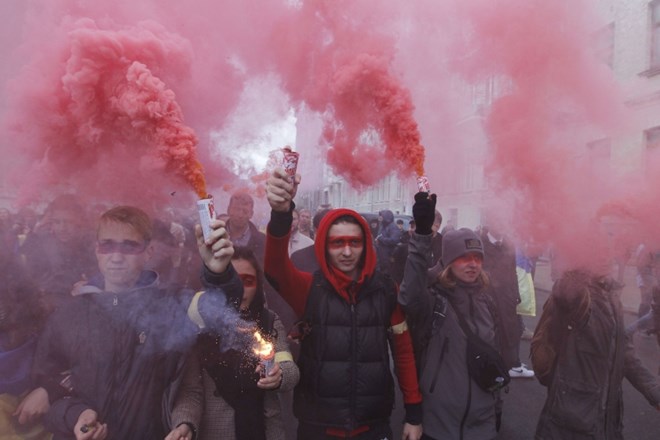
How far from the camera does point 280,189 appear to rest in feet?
6.47

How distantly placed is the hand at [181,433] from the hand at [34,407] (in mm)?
603

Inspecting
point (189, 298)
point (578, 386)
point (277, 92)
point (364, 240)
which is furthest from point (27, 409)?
point (277, 92)

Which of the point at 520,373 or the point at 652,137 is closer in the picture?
the point at 652,137

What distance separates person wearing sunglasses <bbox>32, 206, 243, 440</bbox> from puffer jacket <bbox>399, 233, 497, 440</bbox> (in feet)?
3.22

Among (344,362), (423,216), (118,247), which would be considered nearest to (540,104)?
(423,216)

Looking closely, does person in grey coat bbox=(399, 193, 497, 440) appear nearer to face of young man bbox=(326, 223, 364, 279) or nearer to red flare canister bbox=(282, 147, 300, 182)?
face of young man bbox=(326, 223, 364, 279)

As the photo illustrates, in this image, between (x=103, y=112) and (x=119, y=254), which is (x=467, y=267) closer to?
(x=119, y=254)

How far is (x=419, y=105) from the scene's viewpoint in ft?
18.4

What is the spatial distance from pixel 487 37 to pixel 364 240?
3.14 m

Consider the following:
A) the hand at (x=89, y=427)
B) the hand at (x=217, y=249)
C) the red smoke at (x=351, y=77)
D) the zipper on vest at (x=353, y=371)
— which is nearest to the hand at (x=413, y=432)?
the zipper on vest at (x=353, y=371)

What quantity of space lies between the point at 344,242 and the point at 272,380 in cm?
84

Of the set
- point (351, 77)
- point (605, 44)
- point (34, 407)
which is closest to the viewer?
point (34, 407)

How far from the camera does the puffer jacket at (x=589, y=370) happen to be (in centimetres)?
246

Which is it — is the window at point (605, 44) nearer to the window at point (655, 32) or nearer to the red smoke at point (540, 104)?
the red smoke at point (540, 104)
